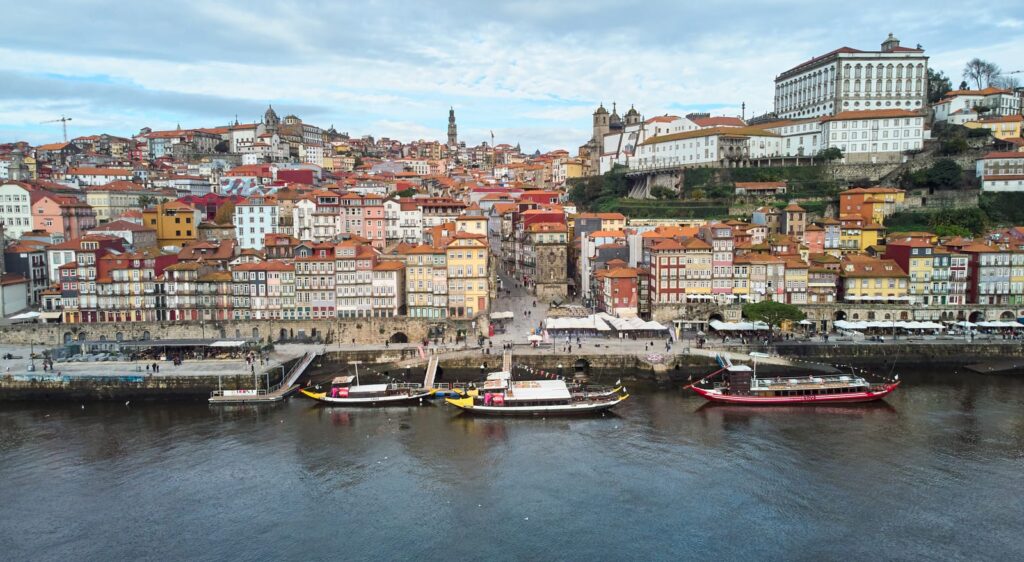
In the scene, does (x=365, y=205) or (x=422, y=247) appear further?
(x=365, y=205)

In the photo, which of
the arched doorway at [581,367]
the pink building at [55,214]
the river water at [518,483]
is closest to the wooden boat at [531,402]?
the river water at [518,483]

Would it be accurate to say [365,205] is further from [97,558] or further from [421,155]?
[421,155]

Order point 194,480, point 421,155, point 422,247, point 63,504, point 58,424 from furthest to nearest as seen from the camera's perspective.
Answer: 1. point 421,155
2. point 422,247
3. point 58,424
4. point 194,480
5. point 63,504

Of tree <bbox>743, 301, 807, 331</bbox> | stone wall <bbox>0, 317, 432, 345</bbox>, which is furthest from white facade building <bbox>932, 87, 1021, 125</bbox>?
stone wall <bbox>0, 317, 432, 345</bbox>

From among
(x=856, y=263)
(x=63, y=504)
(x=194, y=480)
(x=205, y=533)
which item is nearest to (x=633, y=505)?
(x=205, y=533)

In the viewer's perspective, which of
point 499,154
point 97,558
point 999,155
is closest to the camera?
point 97,558
